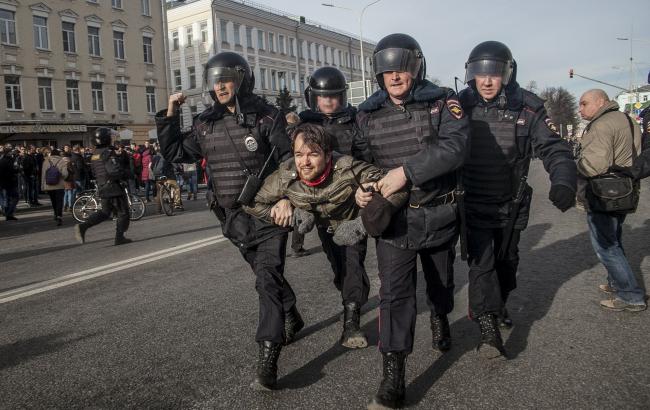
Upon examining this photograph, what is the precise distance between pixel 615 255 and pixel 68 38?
32.8 m

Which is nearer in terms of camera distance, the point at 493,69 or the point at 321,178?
the point at 321,178

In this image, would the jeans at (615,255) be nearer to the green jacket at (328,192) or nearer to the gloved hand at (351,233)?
the green jacket at (328,192)

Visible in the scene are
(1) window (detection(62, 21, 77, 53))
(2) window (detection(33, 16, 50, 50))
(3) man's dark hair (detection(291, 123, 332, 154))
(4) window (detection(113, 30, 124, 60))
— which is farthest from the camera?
(4) window (detection(113, 30, 124, 60))

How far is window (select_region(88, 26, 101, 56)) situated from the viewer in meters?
31.8

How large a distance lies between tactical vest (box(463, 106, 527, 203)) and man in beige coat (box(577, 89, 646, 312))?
102 centimetres

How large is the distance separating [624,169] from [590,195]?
12.1 inches

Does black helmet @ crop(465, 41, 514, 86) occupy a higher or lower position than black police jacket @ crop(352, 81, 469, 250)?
higher

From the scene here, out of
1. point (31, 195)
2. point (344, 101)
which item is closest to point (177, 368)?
point (344, 101)

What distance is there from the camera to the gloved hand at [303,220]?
2938mm

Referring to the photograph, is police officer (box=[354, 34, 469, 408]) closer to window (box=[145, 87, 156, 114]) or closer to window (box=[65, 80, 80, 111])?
window (box=[65, 80, 80, 111])

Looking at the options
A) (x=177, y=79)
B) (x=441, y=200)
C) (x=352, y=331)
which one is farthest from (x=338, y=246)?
(x=177, y=79)

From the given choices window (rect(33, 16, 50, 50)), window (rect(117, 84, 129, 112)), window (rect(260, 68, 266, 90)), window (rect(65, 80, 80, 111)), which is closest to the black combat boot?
window (rect(33, 16, 50, 50))

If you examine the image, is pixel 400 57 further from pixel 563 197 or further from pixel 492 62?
pixel 563 197

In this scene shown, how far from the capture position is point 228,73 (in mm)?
3537
